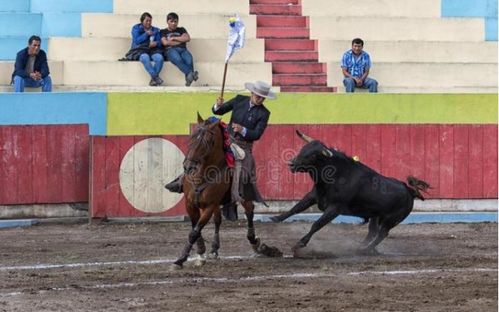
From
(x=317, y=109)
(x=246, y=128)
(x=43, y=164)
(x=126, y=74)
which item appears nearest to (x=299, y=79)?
(x=317, y=109)

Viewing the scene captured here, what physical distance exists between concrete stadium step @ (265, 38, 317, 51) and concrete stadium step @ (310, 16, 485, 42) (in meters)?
0.19

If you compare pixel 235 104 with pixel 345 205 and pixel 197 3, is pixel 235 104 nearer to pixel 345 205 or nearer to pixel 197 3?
pixel 345 205

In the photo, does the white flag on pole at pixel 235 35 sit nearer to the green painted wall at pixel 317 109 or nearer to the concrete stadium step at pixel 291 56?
the green painted wall at pixel 317 109

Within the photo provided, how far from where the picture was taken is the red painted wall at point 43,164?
52.8 ft

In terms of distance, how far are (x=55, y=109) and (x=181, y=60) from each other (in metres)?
2.49

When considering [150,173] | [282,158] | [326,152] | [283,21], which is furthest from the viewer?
[283,21]

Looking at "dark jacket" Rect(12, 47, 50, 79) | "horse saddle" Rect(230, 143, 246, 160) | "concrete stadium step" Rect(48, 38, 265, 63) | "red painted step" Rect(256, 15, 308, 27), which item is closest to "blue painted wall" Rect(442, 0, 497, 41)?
"red painted step" Rect(256, 15, 308, 27)

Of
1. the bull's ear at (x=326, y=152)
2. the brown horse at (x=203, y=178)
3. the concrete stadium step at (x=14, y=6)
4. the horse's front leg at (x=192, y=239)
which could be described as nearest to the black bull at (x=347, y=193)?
the bull's ear at (x=326, y=152)

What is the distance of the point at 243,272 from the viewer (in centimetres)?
1125

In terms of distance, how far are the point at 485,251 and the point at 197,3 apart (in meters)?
8.95

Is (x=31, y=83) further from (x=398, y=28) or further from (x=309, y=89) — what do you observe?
(x=398, y=28)

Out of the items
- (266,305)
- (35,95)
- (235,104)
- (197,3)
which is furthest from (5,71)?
(266,305)

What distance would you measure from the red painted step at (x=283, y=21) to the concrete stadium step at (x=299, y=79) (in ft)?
4.92

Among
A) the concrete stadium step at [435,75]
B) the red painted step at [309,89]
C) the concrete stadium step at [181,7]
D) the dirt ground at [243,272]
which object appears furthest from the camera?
the concrete stadium step at [181,7]
